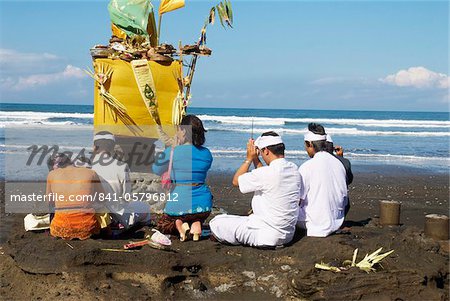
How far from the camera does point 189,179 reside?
620cm

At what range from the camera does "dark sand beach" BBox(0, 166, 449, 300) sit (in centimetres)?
541

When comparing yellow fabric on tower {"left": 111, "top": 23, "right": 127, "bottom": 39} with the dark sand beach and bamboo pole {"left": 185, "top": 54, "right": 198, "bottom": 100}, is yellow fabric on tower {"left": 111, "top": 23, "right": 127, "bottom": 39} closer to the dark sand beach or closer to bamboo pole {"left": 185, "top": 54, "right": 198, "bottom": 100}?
bamboo pole {"left": 185, "top": 54, "right": 198, "bottom": 100}

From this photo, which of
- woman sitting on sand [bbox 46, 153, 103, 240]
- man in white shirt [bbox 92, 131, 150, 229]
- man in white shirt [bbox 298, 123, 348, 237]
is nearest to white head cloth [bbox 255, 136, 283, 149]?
man in white shirt [bbox 298, 123, 348, 237]

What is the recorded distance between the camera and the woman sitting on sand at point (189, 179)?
613cm

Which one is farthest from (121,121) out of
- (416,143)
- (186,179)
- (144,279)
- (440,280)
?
(416,143)

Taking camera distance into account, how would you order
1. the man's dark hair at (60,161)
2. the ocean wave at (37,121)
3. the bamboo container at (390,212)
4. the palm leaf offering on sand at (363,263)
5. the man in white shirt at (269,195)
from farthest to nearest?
the ocean wave at (37,121) < the bamboo container at (390,212) < the man's dark hair at (60,161) < the man in white shirt at (269,195) < the palm leaf offering on sand at (363,263)

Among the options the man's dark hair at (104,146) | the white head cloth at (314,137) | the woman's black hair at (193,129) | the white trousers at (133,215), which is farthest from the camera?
the white trousers at (133,215)

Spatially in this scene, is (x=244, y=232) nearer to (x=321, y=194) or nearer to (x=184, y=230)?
(x=184, y=230)

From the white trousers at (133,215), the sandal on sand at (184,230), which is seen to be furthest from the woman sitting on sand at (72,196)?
the sandal on sand at (184,230)

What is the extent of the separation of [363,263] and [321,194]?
3.03ft

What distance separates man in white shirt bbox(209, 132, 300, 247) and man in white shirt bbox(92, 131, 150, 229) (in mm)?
1383

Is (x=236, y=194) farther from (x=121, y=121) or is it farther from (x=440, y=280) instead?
(x=440, y=280)

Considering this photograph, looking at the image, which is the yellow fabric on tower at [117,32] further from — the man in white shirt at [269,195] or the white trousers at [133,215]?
the man in white shirt at [269,195]

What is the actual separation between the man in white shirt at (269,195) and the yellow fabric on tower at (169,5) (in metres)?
3.08
